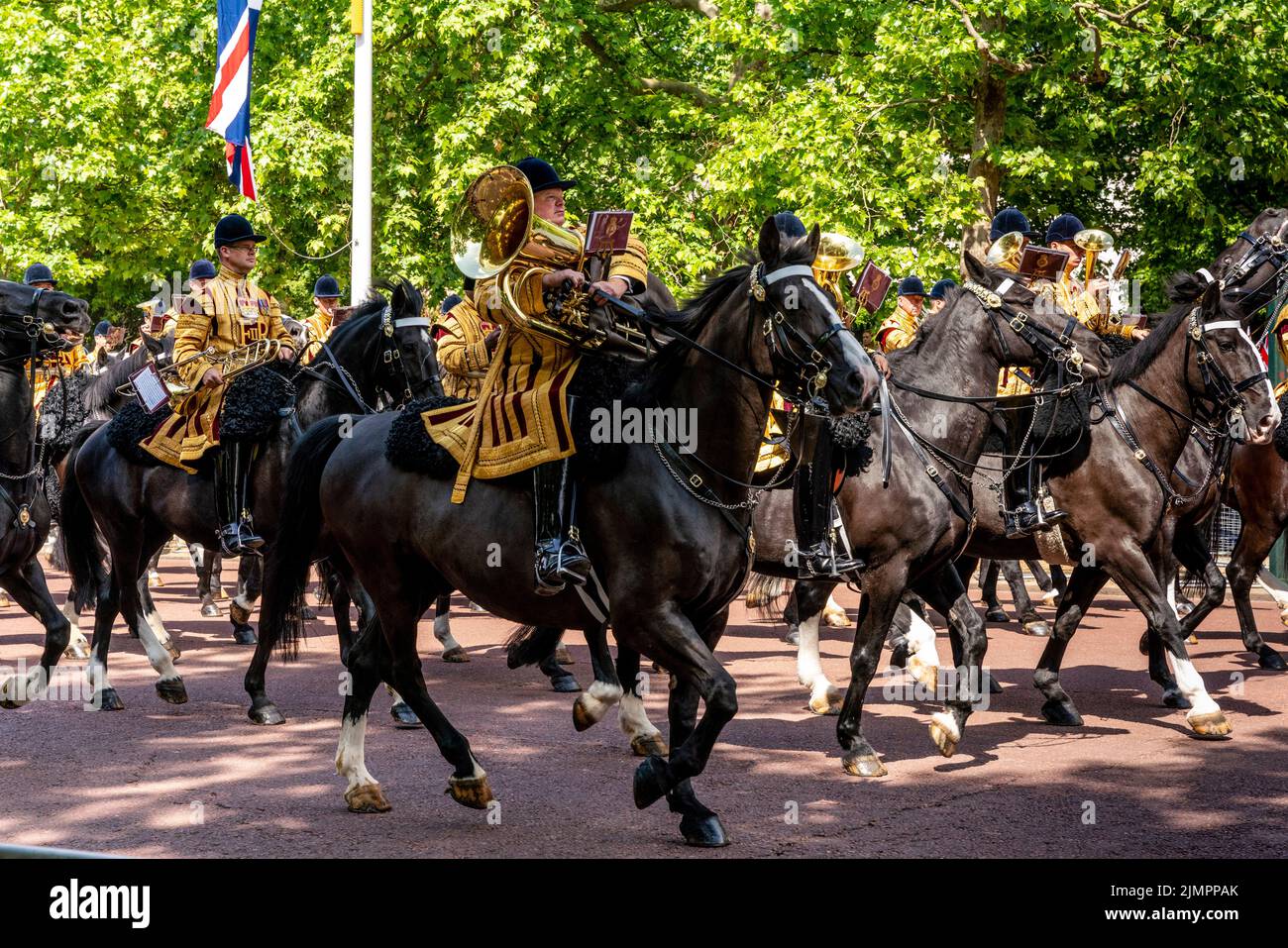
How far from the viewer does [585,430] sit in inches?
260

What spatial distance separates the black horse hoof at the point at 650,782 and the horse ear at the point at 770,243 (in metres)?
2.11

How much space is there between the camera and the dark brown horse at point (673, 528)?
631cm

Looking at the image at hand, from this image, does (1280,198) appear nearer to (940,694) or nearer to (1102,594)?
(1102,594)

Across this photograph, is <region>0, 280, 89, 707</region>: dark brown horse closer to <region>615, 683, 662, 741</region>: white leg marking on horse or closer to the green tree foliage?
<region>615, 683, 662, 741</region>: white leg marking on horse

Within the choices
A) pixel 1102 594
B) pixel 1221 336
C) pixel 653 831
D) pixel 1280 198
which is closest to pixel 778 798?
pixel 653 831

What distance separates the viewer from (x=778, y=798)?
7.35 metres

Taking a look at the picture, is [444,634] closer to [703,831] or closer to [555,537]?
[555,537]

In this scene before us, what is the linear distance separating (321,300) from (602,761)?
1048cm

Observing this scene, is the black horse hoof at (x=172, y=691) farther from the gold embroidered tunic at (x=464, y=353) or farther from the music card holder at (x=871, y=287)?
the music card holder at (x=871, y=287)

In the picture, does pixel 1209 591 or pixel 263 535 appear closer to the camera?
pixel 263 535

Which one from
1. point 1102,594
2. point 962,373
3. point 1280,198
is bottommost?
point 1102,594

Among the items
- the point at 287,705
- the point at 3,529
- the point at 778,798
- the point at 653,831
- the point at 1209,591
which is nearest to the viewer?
the point at 653,831

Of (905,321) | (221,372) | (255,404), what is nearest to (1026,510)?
(255,404)

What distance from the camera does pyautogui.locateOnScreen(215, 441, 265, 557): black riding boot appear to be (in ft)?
34.3
